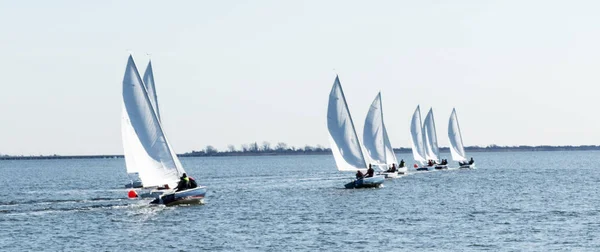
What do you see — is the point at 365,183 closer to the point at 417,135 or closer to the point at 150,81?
the point at 150,81

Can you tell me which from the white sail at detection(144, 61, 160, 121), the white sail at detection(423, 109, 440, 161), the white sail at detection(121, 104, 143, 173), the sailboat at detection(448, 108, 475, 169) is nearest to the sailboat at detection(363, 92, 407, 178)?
the white sail at detection(144, 61, 160, 121)

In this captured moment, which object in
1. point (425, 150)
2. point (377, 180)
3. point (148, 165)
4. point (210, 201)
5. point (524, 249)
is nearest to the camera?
point (524, 249)

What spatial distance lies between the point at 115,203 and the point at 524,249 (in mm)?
35053

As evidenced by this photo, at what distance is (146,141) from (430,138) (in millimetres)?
85016

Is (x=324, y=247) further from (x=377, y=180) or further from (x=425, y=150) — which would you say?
(x=425, y=150)

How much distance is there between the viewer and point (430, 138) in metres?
145

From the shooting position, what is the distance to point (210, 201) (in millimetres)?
70312

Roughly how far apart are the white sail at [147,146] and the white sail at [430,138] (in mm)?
81856

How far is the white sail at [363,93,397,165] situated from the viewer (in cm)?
9788

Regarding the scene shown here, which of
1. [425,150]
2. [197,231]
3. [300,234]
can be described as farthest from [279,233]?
[425,150]

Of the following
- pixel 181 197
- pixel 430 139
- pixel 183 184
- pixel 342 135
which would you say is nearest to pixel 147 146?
pixel 183 184

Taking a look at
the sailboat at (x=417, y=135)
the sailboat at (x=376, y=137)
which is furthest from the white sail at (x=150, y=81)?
the sailboat at (x=417, y=135)

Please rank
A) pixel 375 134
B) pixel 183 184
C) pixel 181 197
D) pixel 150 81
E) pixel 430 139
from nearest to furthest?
1. pixel 181 197
2. pixel 183 184
3. pixel 150 81
4. pixel 375 134
5. pixel 430 139

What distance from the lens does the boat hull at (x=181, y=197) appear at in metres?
61.7
